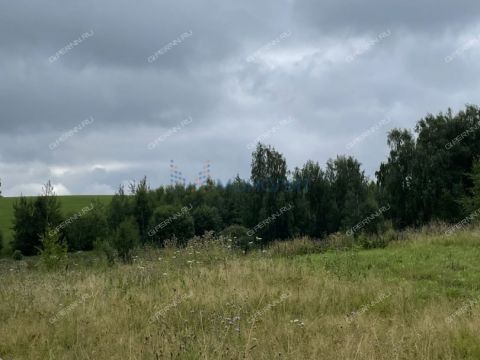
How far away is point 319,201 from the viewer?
61.8 m

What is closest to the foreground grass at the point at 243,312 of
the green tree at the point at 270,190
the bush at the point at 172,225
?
the bush at the point at 172,225

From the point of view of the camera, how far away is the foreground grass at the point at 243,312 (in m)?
5.59

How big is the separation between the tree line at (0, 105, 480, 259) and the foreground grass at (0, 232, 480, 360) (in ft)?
91.6

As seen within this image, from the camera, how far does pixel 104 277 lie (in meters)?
10.2

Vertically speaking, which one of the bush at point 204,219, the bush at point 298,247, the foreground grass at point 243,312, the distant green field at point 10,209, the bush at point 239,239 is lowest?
the foreground grass at point 243,312

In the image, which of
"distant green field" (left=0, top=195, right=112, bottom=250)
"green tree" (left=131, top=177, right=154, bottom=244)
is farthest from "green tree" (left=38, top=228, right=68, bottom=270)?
"distant green field" (left=0, top=195, right=112, bottom=250)

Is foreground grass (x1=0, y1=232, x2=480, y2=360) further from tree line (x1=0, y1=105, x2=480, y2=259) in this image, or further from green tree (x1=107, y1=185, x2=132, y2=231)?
green tree (x1=107, y1=185, x2=132, y2=231)

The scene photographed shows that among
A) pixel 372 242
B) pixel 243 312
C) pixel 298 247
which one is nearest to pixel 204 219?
pixel 298 247

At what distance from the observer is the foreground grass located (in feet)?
18.4

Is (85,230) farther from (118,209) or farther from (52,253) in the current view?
(52,253)

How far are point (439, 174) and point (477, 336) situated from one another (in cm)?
4302

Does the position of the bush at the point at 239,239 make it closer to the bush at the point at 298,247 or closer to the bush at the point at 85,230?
the bush at the point at 298,247

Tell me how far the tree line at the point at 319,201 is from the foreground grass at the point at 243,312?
2793cm

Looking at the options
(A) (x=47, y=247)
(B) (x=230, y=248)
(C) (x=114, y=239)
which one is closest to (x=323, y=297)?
(B) (x=230, y=248)
